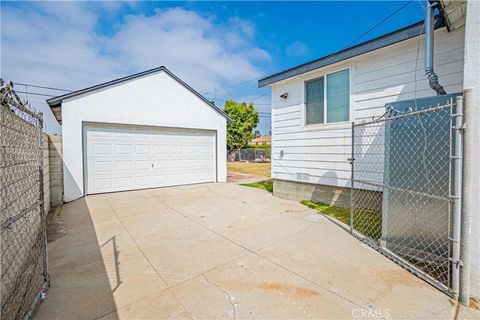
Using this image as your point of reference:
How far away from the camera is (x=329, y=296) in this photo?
2.16 metres

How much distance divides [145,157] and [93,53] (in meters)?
8.64

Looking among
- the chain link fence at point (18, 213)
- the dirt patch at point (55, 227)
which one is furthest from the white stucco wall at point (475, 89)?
the dirt patch at point (55, 227)

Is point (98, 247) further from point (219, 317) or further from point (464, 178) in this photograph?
point (464, 178)

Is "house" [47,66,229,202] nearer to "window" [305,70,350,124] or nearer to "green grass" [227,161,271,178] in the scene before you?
"green grass" [227,161,271,178]

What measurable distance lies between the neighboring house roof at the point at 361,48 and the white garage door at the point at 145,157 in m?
4.37

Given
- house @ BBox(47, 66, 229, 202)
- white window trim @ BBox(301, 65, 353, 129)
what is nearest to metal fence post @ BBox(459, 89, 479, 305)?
white window trim @ BBox(301, 65, 353, 129)

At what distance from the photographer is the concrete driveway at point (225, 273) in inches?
78.3

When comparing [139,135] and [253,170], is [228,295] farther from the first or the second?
[253,170]

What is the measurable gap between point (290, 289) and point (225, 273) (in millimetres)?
744

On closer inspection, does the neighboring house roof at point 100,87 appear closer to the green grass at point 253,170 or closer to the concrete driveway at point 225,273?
the concrete driveway at point 225,273

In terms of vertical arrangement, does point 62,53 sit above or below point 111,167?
above

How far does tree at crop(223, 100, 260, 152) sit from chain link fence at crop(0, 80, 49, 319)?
2181 centimetres

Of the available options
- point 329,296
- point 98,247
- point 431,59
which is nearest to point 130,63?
point 98,247

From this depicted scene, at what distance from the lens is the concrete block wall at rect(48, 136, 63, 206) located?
6.31 meters
